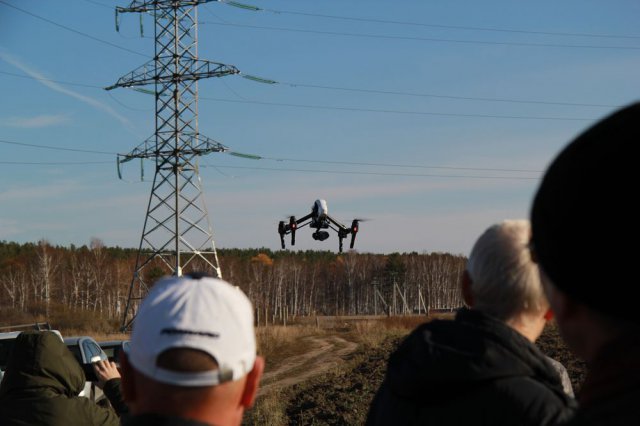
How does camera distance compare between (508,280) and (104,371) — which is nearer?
(508,280)

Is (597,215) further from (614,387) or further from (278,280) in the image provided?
(278,280)

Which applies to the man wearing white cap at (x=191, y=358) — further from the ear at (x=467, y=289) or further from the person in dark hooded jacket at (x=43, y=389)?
the person in dark hooded jacket at (x=43, y=389)

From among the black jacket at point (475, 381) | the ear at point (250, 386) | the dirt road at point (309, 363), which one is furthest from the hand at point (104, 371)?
the dirt road at point (309, 363)

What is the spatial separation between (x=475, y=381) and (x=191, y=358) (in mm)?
841

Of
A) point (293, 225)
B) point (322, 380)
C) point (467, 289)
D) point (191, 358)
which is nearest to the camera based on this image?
→ point (191, 358)

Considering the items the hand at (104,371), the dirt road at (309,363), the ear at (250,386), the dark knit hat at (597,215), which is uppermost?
the dark knit hat at (597,215)

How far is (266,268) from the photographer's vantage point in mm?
111938

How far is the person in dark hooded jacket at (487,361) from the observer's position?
6.81 feet

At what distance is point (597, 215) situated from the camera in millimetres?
1148

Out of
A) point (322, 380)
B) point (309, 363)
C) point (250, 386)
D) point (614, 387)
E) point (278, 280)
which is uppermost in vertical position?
point (614, 387)

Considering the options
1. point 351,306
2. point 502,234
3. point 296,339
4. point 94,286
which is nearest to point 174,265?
point 296,339

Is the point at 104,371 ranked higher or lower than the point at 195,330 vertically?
lower

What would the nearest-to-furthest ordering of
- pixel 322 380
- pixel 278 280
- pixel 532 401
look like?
pixel 532 401, pixel 322 380, pixel 278 280

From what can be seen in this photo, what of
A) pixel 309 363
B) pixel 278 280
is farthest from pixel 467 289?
pixel 278 280
